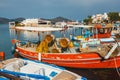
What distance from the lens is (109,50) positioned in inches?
858

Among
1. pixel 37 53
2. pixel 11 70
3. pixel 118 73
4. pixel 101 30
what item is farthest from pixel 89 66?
pixel 101 30

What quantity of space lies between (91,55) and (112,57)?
2.00m

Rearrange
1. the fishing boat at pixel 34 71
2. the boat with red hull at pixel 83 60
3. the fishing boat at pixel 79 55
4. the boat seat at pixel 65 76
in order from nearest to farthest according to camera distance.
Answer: the boat seat at pixel 65 76 → the fishing boat at pixel 34 71 → the fishing boat at pixel 79 55 → the boat with red hull at pixel 83 60

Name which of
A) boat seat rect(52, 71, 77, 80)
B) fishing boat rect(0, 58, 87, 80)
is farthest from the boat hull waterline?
boat seat rect(52, 71, 77, 80)

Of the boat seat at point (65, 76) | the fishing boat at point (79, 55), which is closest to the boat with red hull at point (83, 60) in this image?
the fishing boat at point (79, 55)

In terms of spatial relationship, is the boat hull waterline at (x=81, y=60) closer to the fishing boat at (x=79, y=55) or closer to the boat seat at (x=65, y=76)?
the fishing boat at (x=79, y=55)

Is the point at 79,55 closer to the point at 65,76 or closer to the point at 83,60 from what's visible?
the point at 83,60

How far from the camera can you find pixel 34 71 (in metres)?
17.1

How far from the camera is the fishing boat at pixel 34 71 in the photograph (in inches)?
591

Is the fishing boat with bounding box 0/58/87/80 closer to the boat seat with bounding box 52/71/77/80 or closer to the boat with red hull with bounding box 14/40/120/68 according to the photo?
the boat seat with bounding box 52/71/77/80

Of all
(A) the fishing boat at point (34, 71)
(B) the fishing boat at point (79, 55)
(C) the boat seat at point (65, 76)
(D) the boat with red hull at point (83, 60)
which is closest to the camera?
(C) the boat seat at point (65, 76)

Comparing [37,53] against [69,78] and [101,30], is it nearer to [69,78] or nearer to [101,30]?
[69,78]

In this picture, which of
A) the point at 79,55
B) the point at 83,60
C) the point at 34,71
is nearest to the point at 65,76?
the point at 34,71

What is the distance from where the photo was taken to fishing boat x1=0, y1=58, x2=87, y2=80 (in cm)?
1501
